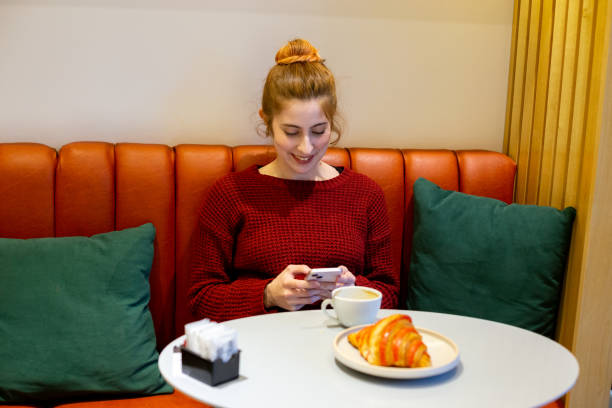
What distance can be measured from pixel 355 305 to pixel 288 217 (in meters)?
0.55

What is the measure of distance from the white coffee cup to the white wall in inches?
38.8

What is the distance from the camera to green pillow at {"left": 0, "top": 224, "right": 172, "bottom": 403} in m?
1.45

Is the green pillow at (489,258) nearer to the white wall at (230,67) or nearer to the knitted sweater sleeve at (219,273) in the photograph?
the white wall at (230,67)

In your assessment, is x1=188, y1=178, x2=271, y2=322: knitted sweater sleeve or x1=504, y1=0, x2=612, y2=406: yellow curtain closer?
x1=188, y1=178, x2=271, y2=322: knitted sweater sleeve

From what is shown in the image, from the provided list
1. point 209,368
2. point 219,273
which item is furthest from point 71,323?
point 209,368

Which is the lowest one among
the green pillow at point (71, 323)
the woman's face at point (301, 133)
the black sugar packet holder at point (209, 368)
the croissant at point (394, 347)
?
the green pillow at point (71, 323)

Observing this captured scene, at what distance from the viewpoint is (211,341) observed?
93cm

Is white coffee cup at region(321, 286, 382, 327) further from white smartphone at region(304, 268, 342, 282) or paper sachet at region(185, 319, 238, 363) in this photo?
paper sachet at region(185, 319, 238, 363)

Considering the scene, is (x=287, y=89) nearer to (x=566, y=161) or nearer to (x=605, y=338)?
(x=566, y=161)

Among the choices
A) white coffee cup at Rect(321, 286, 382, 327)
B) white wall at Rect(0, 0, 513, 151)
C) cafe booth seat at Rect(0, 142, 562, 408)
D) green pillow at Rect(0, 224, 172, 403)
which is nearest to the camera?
white coffee cup at Rect(321, 286, 382, 327)

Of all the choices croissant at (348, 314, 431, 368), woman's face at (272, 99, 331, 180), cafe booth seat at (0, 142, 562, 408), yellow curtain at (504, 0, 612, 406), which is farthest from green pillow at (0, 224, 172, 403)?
yellow curtain at (504, 0, 612, 406)

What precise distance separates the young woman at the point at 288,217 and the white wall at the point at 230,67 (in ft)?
1.27

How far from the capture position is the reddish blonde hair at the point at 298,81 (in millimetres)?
1602

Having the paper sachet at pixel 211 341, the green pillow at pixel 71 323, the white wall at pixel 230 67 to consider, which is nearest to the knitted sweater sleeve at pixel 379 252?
the white wall at pixel 230 67
